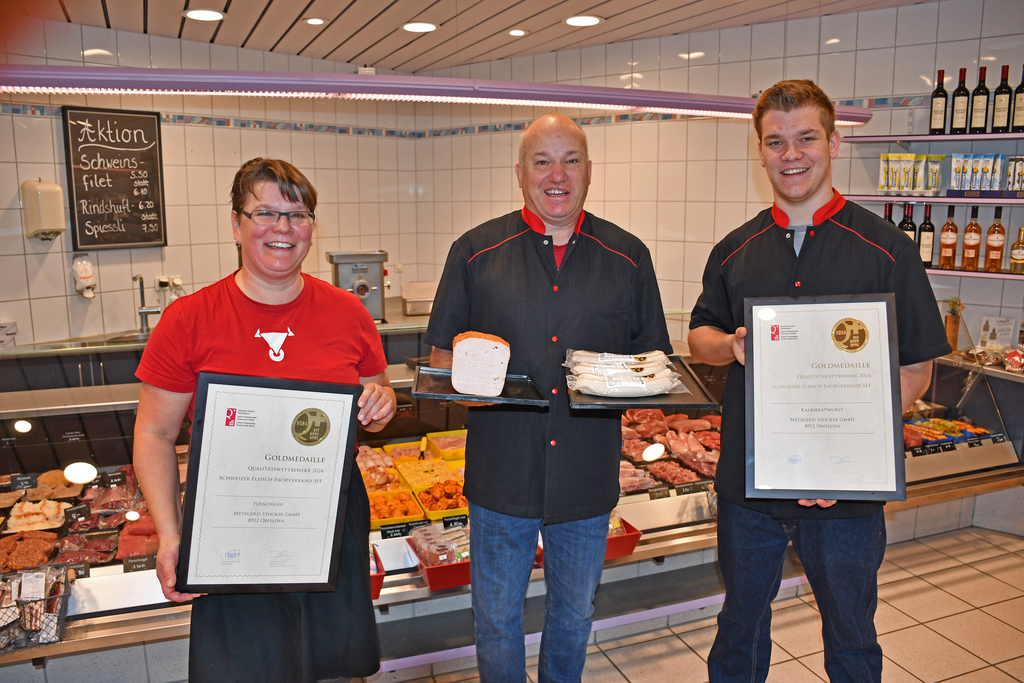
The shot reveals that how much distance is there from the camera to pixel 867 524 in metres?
2.06

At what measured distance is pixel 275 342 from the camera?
177 centimetres

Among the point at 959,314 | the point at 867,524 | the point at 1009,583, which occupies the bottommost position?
the point at 1009,583

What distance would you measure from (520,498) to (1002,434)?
10.7ft

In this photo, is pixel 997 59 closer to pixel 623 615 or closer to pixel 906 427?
pixel 906 427

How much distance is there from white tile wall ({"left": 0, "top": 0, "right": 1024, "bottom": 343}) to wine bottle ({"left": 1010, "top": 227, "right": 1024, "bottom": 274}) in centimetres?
20

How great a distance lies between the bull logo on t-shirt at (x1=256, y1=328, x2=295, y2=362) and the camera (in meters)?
1.76

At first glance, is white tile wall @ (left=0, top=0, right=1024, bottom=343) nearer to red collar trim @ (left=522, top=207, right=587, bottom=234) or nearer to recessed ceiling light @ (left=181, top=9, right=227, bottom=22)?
recessed ceiling light @ (left=181, top=9, right=227, bottom=22)

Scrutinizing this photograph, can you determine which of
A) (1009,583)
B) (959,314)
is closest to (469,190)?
(959,314)

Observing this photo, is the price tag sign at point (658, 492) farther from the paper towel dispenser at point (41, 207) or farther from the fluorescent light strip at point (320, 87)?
the paper towel dispenser at point (41, 207)

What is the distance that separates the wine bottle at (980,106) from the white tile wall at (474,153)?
17 centimetres

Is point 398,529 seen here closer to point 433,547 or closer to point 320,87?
point 433,547

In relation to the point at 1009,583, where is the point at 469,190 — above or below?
above

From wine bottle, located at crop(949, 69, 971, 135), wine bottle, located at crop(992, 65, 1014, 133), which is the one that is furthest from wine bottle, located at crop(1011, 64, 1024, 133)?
wine bottle, located at crop(949, 69, 971, 135)

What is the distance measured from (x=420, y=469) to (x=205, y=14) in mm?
3327
